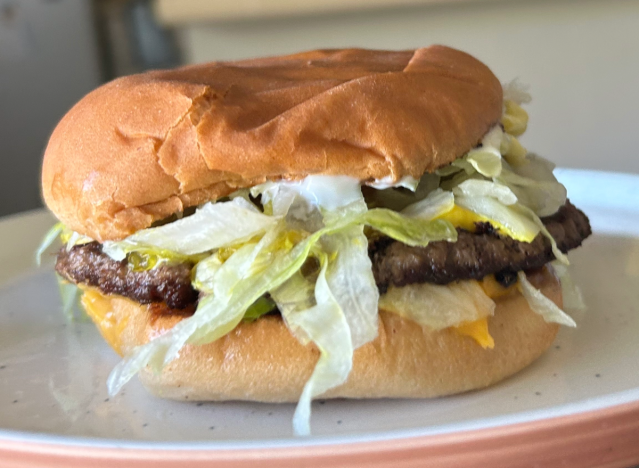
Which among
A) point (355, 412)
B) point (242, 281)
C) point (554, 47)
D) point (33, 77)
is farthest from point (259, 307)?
point (33, 77)

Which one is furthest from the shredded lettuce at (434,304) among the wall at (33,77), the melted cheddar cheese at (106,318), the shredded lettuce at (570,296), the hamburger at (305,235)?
the wall at (33,77)

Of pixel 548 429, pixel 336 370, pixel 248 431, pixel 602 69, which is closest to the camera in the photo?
pixel 548 429

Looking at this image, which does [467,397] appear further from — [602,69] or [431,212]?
[602,69]

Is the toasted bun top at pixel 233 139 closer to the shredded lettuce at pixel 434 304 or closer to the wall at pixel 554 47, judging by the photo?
the shredded lettuce at pixel 434 304

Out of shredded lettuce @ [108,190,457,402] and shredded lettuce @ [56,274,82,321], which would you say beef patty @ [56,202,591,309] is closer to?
shredded lettuce @ [108,190,457,402]

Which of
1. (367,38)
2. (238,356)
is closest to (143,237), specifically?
(238,356)

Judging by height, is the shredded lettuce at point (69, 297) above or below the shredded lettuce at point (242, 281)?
below
